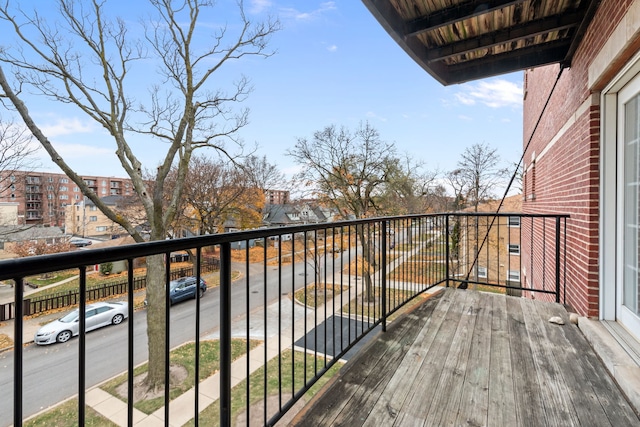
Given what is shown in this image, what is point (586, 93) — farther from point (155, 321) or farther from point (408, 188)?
point (408, 188)

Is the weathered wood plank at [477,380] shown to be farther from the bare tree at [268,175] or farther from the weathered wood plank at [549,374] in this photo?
the bare tree at [268,175]

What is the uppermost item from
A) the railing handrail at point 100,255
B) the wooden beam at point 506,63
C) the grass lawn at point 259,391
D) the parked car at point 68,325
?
the wooden beam at point 506,63

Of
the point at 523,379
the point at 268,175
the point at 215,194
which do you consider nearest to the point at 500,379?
the point at 523,379

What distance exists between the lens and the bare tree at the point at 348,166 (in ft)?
40.0

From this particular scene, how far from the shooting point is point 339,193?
41.4 feet

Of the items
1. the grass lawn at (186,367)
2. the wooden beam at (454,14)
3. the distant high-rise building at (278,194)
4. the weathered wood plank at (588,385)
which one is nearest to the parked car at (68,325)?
the grass lawn at (186,367)

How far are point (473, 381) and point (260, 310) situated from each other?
1055cm

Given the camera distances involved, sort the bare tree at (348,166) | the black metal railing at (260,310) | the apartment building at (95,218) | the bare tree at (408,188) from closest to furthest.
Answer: the black metal railing at (260,310), the bare tree at (348,166), the bare tree at (408,188), the apartment building at (95,218)

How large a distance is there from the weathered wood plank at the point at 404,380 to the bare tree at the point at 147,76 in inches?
261

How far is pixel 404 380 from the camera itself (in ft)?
5.53

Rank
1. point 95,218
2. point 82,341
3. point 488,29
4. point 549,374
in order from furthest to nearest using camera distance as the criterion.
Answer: point 95,218
point 488,29
point 549,374
point 82,341

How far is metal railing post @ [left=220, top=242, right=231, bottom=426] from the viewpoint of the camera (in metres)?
1.08

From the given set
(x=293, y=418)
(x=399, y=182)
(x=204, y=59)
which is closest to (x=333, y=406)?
(x=293, y=418)

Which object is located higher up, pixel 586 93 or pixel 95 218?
pixel 586 93
